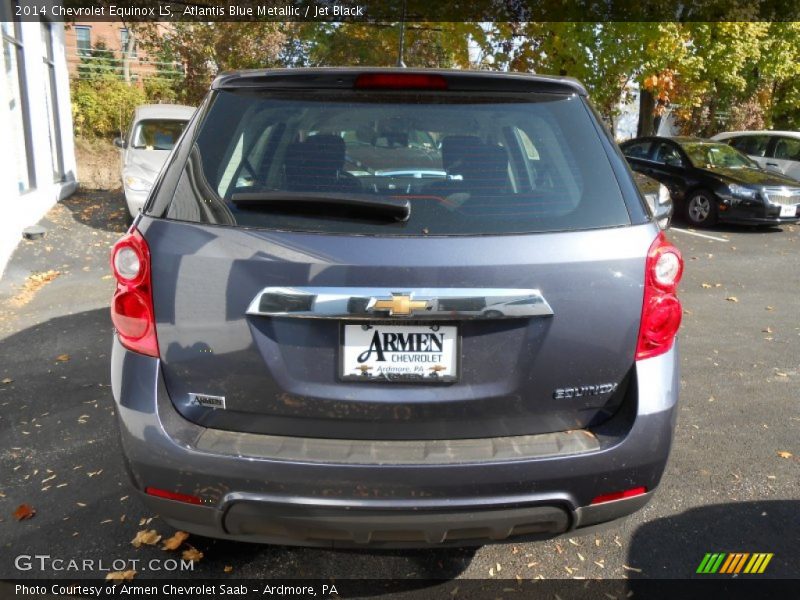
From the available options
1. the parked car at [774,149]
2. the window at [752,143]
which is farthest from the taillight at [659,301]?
the window at [752,143]

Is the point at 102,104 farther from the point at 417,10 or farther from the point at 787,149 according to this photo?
the point at 787,149

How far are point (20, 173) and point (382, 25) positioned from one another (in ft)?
33.5

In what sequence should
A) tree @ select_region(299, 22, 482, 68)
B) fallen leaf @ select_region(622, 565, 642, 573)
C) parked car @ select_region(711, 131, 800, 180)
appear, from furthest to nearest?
1. tree @ select_region(299, 22, 482, 68)
2. parked car @ select_region(711, 131, 800, 180)
3. fallen leaf @ select_region(622, 565, 642, 573)

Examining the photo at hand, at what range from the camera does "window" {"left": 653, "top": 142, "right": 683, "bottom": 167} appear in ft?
44.5

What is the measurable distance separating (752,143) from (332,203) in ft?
54.1

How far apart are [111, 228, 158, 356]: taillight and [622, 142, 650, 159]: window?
1381cm

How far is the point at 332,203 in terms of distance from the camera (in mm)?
2189

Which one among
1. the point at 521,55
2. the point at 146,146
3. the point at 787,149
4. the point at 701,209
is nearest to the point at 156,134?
the point at 146,146

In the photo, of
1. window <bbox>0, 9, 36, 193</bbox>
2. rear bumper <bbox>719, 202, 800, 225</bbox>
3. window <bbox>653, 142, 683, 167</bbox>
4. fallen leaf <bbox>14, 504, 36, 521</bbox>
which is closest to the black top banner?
window <bbox>0, 9, 36, 193</bbox>

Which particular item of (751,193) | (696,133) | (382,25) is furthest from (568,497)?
(696,133)

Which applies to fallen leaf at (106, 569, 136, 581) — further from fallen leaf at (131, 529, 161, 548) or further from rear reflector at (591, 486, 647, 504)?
rear reflector at (591, 486, 647, 504)

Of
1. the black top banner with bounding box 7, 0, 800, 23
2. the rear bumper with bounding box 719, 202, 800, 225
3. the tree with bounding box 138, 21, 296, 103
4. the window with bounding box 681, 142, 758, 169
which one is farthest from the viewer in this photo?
the tree with bounding box 138, 21, 296, 103

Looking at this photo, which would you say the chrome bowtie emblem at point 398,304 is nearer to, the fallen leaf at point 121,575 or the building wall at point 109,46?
the fallen leaf at point 121,575

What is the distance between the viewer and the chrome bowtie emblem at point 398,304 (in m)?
2.08
